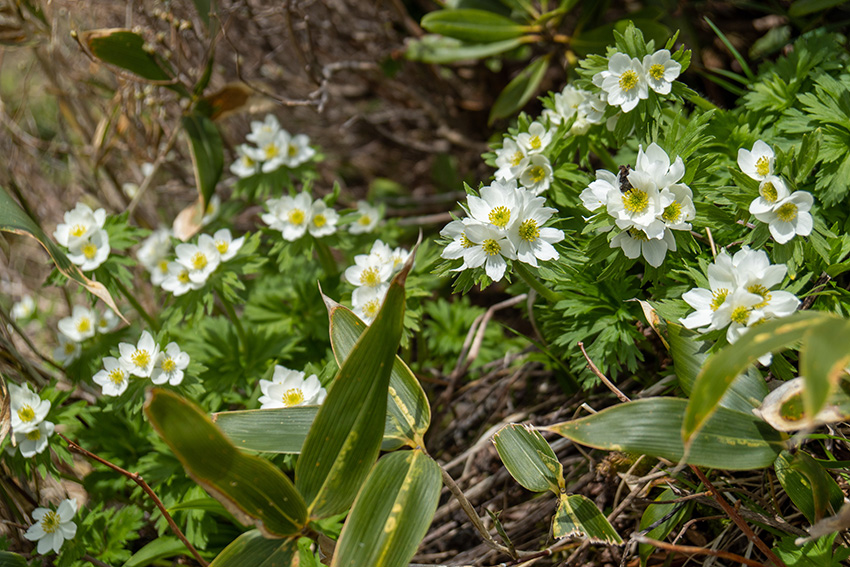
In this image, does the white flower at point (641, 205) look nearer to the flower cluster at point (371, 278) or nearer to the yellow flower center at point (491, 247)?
the yellow flower center at point (491, 247)

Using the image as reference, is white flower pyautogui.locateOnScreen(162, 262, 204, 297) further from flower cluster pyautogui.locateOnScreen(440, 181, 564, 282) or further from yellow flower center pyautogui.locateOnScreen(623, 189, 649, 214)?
yellow flower center pyautogui.locateOnScreen(623, 189, 649, 214)

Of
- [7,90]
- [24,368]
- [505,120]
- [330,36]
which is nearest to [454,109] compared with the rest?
[505,120]

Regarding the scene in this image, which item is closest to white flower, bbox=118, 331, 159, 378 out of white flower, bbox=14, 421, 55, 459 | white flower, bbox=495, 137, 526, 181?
white flower, bbox=14, 421, 55, 459

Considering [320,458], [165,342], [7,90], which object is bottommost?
[7,90]

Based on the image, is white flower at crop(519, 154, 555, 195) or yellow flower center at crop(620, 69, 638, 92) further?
white flower at crop(519, 154, 555, 195)

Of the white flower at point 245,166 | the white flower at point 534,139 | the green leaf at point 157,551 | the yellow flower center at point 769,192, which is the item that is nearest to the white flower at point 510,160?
the white flower at point 534,139

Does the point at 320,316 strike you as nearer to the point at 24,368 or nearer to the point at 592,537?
the point at 24,368
